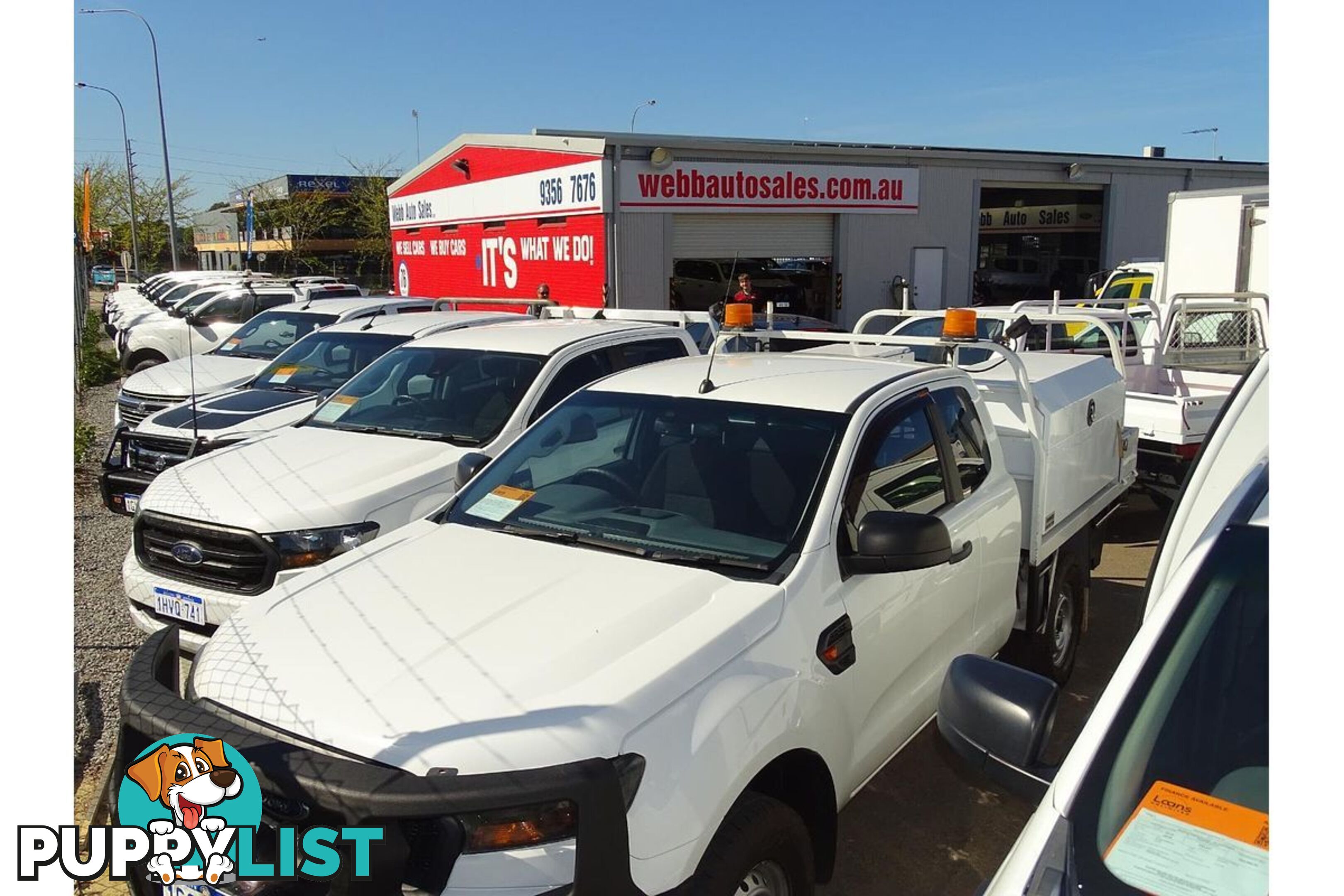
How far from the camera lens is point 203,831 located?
2.38 meters

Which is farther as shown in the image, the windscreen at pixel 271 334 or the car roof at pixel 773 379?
the windscreen at pixel 271 334

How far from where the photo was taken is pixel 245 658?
2807mm

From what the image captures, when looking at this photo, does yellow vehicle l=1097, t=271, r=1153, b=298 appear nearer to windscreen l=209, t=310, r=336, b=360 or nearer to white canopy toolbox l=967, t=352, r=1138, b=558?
white canopy toolbox l=967, t=352, r=1138, b=558

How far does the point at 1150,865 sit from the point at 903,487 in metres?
2.11

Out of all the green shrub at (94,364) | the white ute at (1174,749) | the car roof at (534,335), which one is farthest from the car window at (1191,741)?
the green shrub at (94,364)

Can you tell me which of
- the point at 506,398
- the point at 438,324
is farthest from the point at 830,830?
the point at 438,324

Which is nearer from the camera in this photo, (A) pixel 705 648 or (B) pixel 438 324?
(A) pixel 705 648

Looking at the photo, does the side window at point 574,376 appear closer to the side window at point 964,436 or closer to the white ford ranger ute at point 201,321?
the side window at point 964,436

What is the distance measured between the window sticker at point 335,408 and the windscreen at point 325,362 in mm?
1428

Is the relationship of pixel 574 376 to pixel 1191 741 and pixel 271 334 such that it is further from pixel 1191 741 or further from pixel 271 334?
pixel 271 334

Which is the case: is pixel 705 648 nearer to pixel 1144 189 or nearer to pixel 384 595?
pixel 384 595

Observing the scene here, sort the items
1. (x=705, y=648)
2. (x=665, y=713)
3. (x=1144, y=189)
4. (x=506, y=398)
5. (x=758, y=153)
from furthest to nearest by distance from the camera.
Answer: (x=1144, y=189) < (x=758, y=153) < (x=506, y=398) < (x=705, y=648) < (x=665, y=713)

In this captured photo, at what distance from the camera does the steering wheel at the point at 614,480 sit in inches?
142

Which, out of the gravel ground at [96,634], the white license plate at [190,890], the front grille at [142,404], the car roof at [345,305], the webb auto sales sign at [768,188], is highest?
the webb auto sales sign at [768,188]
